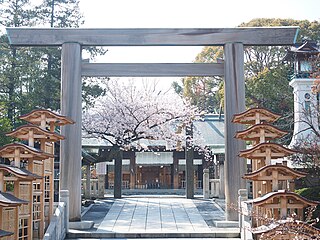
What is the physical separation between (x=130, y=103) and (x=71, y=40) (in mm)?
9097

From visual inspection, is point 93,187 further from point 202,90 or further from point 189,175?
point 202,90

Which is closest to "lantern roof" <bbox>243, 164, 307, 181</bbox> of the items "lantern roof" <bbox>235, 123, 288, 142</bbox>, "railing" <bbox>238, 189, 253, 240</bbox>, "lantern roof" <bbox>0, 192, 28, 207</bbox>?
"railing" <bbox>238, 189, 253, 240</bbox>

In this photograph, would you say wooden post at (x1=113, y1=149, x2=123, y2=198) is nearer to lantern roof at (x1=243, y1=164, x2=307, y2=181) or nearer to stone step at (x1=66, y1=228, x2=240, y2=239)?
stone step at (x1=66, y1=228, x2=240, y2=239)

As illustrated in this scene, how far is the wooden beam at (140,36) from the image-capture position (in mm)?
10852

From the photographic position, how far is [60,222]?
29.2 ft

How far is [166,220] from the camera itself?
11.5 m

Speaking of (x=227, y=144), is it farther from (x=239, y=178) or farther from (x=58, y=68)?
(x=58, y=68)

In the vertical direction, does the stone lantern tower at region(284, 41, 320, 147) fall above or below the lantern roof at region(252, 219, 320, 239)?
above

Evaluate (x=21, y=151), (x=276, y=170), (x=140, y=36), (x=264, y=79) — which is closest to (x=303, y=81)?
(x=264, y=79)

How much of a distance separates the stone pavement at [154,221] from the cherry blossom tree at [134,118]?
4.16 metres

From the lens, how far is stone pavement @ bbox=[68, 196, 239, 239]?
9.55m

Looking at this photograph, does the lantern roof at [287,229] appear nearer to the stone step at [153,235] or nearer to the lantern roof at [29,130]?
the stone step at [153,235]

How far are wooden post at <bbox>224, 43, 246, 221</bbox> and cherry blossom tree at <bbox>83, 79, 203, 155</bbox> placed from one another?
8.33 metres

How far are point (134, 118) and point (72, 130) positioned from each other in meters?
8.86
